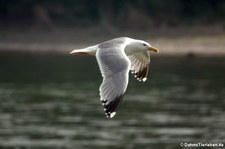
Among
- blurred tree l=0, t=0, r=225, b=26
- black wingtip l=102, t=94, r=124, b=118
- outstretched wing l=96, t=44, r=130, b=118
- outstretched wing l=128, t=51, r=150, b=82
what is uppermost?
blurred tree l=0, t=0, r=225, b=26

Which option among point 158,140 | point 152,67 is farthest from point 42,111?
point 152,67

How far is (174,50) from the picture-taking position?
43.2 metres

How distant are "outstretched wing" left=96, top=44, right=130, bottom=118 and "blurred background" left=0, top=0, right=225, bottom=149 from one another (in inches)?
405

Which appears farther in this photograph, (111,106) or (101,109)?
(101,109)

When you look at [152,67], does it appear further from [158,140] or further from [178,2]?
[158,140]

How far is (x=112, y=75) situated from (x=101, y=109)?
53.3 feet

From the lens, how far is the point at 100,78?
109ft

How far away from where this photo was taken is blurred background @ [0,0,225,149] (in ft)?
69.4

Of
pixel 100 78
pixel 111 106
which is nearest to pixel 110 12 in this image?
pixel 100 78

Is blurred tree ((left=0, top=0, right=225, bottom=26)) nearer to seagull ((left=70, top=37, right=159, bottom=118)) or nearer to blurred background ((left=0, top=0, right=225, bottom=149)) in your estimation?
blurred background ((left=0, top=0, right=225, bottom=149))

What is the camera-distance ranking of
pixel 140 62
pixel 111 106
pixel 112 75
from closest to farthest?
1. pixel 111 106
2. pixel 112 75
3. pixel 140 62

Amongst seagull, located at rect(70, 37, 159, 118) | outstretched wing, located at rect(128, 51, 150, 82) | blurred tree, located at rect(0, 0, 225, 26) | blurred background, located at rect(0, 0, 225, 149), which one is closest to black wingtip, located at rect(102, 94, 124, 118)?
seagull, located at rect(70, 37, 159, 118)

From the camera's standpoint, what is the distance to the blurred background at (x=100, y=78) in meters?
21.2

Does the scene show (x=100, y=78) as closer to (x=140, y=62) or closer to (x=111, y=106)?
(x=140, y=62)
